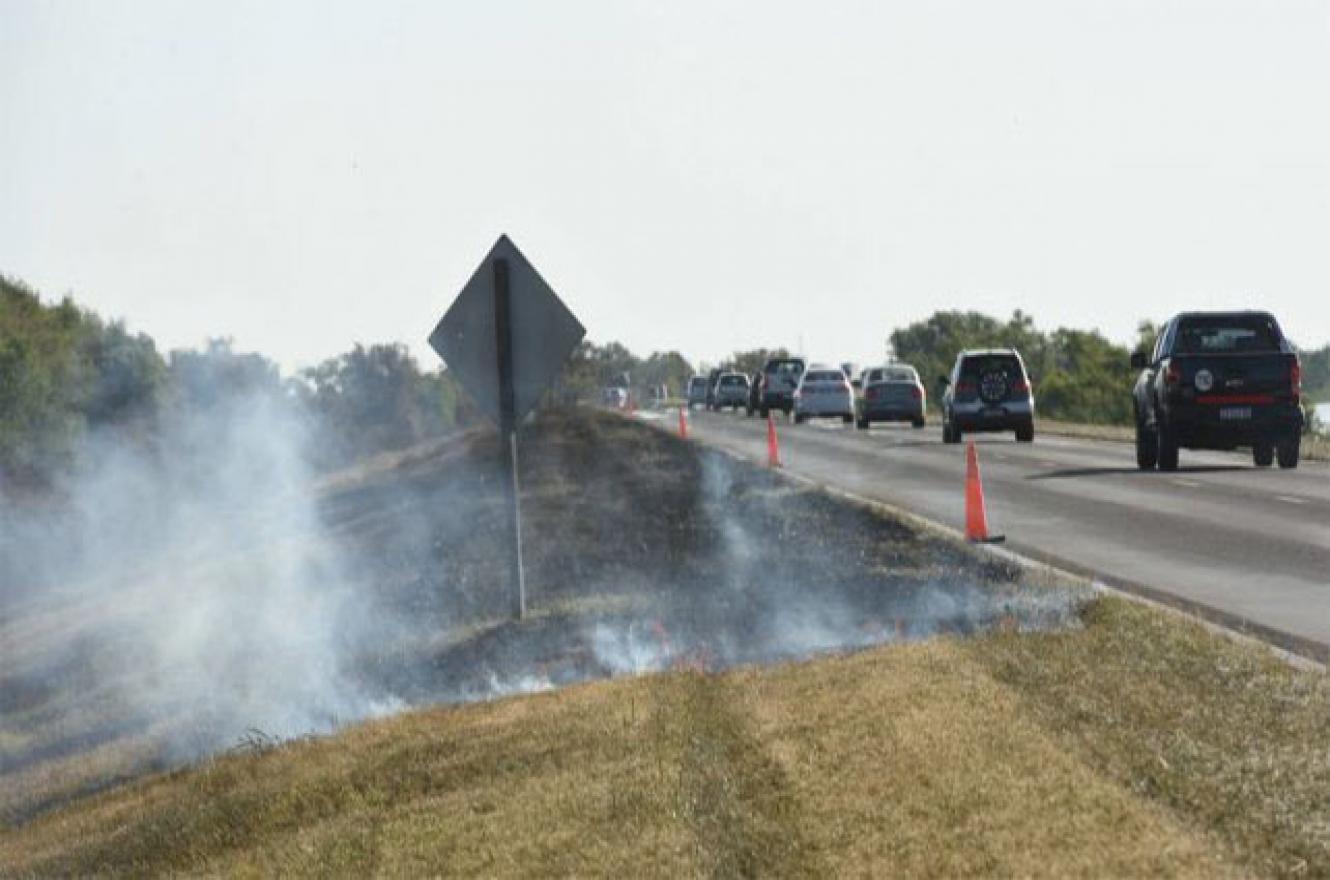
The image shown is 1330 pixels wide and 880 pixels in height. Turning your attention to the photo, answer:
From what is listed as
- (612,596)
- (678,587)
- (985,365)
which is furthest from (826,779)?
(985,365)

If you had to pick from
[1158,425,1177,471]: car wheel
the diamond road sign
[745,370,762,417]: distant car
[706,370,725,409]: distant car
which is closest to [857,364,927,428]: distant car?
[745,370,762,417]: distant car

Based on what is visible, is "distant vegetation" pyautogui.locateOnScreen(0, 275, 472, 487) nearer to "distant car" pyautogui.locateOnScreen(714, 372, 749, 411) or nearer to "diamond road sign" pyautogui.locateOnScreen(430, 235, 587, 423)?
"distant car" pyautogui.locateOnScreen(714, 372, 749, 411)

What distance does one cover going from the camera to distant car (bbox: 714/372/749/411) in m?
86.6

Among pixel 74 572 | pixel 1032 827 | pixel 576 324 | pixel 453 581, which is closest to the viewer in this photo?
pixel 1032 827

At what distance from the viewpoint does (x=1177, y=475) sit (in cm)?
2836

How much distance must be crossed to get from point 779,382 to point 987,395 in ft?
94.8

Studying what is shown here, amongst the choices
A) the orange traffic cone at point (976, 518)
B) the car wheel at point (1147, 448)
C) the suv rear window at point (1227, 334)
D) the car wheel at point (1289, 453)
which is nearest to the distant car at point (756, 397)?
the car wheel at point (1147, 448)

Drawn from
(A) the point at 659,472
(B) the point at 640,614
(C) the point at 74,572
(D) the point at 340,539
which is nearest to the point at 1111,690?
(B) the point at 640,614

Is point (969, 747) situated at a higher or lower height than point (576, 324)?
lower

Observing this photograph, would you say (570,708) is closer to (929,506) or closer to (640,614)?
(640,614)

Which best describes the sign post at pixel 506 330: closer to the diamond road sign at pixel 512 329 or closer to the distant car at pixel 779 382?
the diamond road sign at pixel 512 329

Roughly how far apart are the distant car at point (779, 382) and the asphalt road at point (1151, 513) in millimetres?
30059

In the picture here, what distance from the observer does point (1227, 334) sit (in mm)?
28250

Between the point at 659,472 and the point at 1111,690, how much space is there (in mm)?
26256
